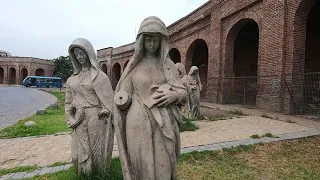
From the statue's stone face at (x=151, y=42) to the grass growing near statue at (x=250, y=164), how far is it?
231 cm

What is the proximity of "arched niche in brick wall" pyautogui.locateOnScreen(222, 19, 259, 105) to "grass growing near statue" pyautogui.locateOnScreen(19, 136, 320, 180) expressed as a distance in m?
8.59

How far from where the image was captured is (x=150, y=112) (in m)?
2.42

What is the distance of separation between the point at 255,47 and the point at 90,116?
1828 centimetres

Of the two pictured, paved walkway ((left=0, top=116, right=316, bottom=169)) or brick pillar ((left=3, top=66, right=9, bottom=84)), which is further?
brick pillar ((left=3, top=66, right=9, bottom=84))

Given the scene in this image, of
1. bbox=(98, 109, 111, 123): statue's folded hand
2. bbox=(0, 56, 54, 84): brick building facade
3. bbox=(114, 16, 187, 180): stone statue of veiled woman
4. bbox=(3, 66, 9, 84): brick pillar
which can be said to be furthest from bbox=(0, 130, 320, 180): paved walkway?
bbox=(3, 66, 9, 84): brick pillar

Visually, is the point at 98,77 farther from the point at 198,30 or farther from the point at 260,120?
the point at 198,30

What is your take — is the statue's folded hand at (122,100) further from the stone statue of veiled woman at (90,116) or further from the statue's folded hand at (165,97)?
the stone statue of veiled woman at (90,116)

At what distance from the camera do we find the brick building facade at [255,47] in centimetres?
1157

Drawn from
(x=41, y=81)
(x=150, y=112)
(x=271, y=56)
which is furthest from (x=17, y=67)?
(x=150, y=112)

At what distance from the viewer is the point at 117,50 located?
3578 cm

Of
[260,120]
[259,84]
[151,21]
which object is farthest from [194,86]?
[151,21]

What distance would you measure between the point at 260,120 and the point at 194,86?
2.82 meters

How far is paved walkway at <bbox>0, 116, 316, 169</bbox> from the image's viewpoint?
5.56m

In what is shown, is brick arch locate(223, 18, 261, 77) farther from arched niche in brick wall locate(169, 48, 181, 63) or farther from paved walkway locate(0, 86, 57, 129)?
paved walkway locate(0, 86, 57, 129)
